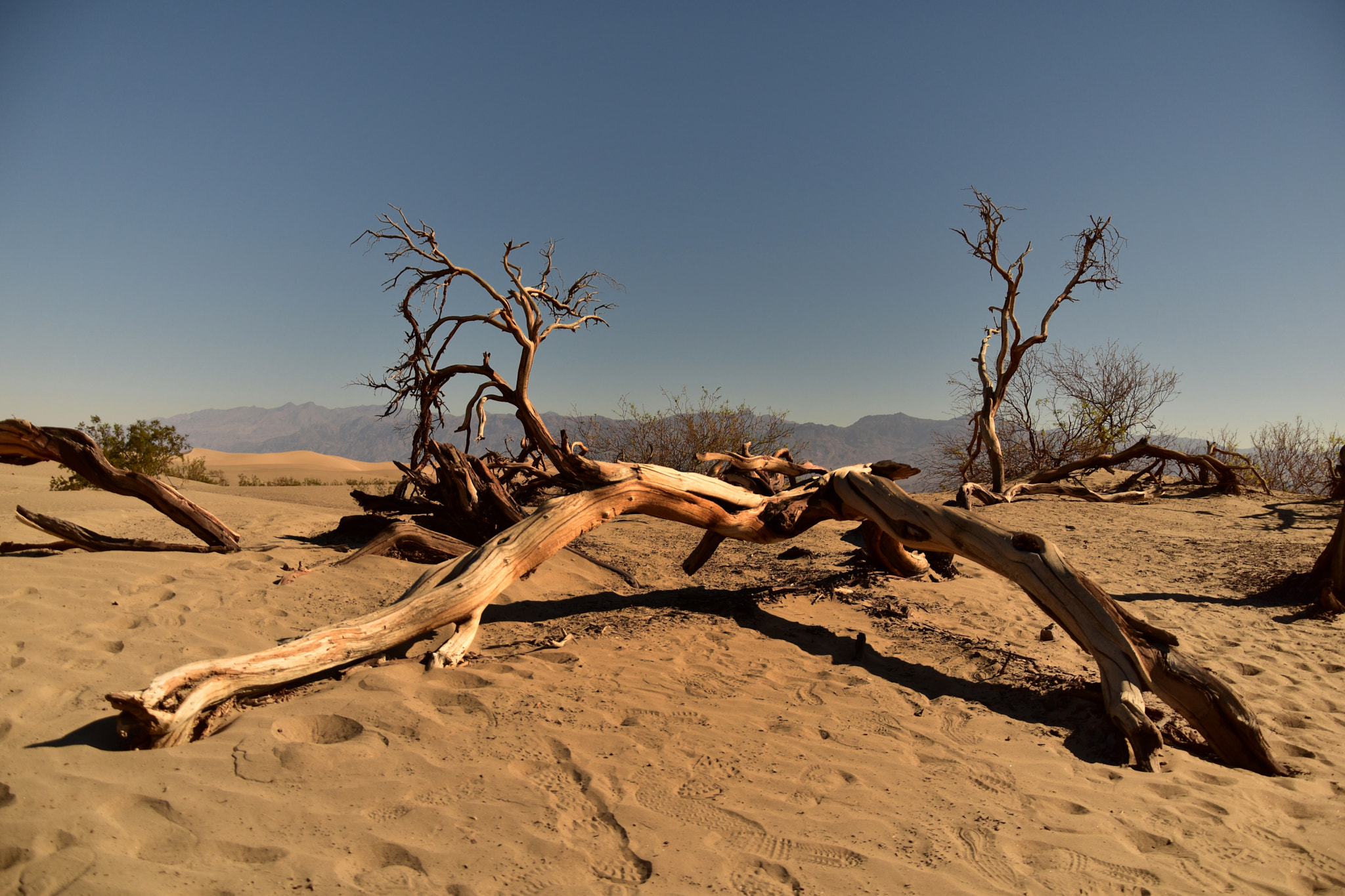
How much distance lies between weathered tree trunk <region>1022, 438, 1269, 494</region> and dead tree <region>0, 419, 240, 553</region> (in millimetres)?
11621

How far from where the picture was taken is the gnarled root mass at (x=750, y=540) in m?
2.69

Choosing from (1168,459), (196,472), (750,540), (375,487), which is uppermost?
(1168,459)

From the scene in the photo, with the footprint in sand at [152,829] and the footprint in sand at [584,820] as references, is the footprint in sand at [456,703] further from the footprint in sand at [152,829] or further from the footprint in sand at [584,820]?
the footprint in sand at [152,829]

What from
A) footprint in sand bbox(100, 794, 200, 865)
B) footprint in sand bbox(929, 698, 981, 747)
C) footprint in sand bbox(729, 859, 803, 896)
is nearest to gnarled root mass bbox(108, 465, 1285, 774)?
footprint in sand bbox(100, 794, 200, 865)

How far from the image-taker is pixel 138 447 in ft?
39.6

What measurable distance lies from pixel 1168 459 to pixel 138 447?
1805cm

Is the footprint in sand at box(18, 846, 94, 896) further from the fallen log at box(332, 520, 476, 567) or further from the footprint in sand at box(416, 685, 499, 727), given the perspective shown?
the fallen log at box(332, 520, 476, 567)

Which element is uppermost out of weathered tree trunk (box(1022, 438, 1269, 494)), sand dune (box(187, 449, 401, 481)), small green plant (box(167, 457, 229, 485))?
weathered tree trunk (box(1022, 438, 1269, 494))

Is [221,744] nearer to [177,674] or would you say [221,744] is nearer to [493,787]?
[177,674]

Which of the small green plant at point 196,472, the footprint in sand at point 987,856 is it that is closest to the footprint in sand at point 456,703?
the footprint in sand at point 987,856

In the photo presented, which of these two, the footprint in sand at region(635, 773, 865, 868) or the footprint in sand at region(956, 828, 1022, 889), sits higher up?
the footprint in sand at region(635, 773, 865, 868)

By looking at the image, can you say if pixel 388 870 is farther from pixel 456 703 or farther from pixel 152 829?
pixel 456 703

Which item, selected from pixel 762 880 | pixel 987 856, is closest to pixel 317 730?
pixel 762 880

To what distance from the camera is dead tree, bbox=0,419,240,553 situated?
16.6 feet
